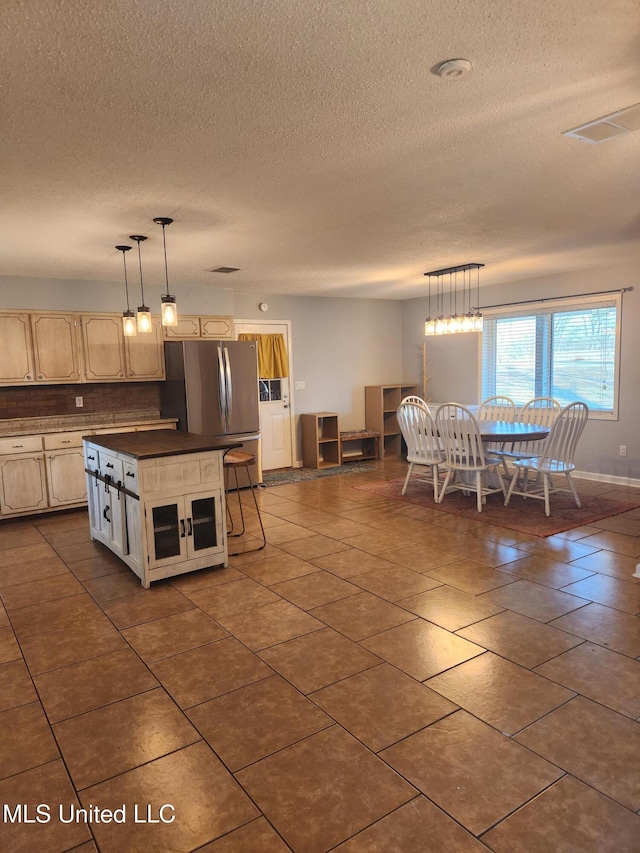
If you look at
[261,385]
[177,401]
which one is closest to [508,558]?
[177,401]

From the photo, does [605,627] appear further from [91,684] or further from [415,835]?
[91,684]

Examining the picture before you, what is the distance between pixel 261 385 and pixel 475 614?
188 inches

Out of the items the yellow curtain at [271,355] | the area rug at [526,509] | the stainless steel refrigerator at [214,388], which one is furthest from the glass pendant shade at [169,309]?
the yellow curtain at [271,355]

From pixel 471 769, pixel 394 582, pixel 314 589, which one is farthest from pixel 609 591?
pixel 471 769

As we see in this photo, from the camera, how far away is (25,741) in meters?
2.08

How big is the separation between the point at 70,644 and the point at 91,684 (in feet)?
1.51

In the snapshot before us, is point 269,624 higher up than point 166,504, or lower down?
lower down

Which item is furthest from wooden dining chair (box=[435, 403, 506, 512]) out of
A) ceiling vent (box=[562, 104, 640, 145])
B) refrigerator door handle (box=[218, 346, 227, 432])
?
ceiling vent (box=[562, 104, 640, 145])

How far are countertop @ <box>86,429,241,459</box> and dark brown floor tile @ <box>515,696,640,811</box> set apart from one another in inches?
92.8

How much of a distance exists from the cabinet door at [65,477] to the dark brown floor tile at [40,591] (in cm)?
172

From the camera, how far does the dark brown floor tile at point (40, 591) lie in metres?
3.38

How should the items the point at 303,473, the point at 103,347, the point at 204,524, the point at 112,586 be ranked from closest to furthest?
1. the point at 112,586
2. the point at 204,524
3. the point at 103,347
4. the point at 303,473

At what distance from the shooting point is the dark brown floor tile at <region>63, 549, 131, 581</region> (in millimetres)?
3818

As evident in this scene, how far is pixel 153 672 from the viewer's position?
2.53m
